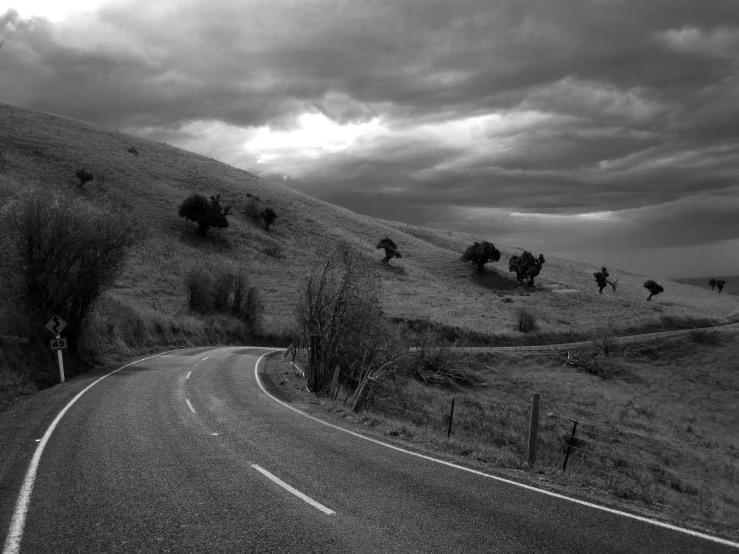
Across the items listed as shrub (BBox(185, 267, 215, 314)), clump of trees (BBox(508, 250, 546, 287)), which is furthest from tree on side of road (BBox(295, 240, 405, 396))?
clump of trees (BBox(508, 250, 546, 287))

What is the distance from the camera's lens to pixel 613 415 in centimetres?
3316

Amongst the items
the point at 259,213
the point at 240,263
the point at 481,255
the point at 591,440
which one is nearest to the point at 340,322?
the point at 591,440

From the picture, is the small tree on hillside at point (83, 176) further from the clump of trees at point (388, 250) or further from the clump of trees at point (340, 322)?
the clump of trees at point (340, 322)

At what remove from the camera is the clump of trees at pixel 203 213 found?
2613 inches

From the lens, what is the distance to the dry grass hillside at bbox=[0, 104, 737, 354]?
168ft

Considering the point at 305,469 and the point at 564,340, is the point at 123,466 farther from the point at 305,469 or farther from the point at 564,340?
the point at 564,340

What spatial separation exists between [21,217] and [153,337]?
1343cm

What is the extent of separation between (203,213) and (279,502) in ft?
209

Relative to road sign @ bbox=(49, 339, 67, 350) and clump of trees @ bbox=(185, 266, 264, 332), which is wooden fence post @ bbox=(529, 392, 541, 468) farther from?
clump of trees @ bbox=(185, 266, 264, 332)

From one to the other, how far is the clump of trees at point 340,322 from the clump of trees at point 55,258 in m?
10.0

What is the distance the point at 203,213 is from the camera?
66.6m

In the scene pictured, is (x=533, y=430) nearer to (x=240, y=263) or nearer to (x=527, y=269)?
(x=240, y=263)

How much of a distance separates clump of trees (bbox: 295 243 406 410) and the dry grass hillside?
14.1 meters

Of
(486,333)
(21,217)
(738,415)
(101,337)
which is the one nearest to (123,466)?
(21,217)
